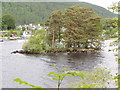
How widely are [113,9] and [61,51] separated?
2876cm

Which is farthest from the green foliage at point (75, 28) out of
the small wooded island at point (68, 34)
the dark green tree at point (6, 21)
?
the dark green tree at point (6, 21)

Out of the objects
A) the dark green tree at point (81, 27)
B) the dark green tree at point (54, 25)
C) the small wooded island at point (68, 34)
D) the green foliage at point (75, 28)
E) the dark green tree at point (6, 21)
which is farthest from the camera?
the dark green tree at point (6, 21)

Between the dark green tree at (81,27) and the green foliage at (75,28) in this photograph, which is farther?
the dark green tree at (81,27)

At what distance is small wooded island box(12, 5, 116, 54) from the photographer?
36.0m

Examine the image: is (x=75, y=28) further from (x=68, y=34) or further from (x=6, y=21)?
(x=6, y=21)

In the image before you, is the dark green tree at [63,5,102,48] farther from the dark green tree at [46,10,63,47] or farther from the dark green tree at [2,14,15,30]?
the dark green tree at [2,14,15,30]

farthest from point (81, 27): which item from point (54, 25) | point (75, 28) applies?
point (54, 25)

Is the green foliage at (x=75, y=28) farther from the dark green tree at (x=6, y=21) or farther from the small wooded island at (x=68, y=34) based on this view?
the dark green tree at (x=6, y=21)

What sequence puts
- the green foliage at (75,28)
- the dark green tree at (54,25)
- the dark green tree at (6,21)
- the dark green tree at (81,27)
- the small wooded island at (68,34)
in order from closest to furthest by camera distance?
the small wooded island at (68,34) → the dark green tree at (54,25) → the green foliage at (75,28) → the dark green tree at (81,27) → the dark green tree at (6,21)

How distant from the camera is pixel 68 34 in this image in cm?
3806

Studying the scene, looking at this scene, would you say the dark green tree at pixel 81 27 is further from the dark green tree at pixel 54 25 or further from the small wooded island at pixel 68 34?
the dark green tree at pixel 54 25

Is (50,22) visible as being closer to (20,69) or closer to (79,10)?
(79,10)

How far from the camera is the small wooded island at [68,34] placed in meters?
36.0

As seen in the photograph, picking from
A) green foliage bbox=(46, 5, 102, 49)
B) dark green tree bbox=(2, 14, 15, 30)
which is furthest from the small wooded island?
dark green tree bbox=(2, 14, 15, 30)
